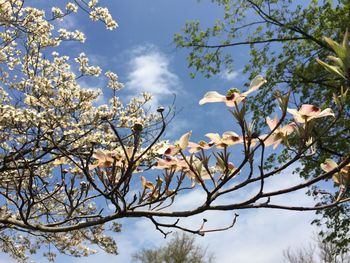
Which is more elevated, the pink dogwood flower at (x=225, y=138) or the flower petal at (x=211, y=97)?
the flower petal at (x=211, y=97)

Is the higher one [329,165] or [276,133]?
[276,133]

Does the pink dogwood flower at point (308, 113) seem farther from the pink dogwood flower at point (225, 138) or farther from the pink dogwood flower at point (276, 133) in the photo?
the pink dogwood flower at point (225, 138)

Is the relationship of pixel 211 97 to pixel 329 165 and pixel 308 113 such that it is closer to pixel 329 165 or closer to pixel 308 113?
pixel 308 113

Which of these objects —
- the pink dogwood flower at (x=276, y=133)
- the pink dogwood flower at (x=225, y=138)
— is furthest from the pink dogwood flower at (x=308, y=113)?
the pink dogwood flower at (x=225, y=138)

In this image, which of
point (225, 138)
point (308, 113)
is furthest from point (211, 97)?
point (308, 113)

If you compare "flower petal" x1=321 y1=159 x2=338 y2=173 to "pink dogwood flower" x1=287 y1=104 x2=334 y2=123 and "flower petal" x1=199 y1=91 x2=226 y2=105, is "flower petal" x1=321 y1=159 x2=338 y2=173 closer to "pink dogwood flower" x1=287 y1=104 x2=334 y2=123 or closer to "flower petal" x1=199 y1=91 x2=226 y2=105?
"pink dogwood flower" x1=287 y1=104 x2=334 y2=123

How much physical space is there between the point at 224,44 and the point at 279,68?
1806 mm

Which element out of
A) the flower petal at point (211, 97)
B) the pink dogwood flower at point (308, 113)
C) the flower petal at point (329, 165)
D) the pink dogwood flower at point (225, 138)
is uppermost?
the flower petal at point (211, 97)

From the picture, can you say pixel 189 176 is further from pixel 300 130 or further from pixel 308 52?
pixel 308 52

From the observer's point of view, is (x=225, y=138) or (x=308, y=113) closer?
(x=308, y=113)

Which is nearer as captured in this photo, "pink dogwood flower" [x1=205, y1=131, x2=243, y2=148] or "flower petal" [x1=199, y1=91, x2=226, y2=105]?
"flower petal" [x1=199, y1=91, x2=226, y2=105]

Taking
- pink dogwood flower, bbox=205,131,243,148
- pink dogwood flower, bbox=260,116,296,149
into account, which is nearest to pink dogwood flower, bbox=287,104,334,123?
pink dogwood flower, bbox=260,116,296,149

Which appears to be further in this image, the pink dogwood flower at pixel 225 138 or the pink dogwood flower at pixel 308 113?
the pink dogwood flower at pixel 225 138

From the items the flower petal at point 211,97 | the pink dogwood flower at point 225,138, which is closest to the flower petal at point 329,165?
the pink dogwood flower at point 225,138
